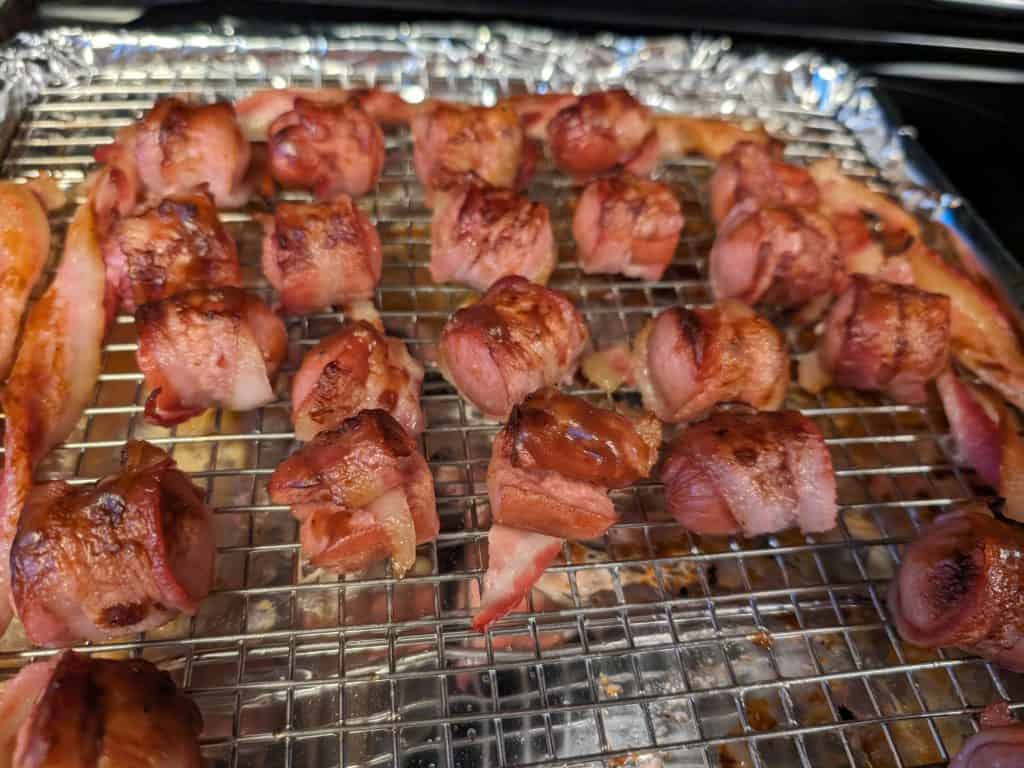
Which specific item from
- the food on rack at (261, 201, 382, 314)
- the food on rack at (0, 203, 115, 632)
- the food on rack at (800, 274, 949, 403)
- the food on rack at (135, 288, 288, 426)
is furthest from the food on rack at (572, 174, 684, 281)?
the food on rack at (0, 203, 115, 632)

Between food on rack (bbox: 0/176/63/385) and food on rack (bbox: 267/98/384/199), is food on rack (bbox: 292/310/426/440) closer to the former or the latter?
food on rack (bbox: 267/98/384/199)

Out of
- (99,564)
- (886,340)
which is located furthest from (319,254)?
(886,340)

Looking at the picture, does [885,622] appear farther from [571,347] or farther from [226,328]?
[226,328]

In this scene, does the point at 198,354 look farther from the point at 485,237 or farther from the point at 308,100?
the point at 308,100

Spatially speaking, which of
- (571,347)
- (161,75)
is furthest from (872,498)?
(161,75)

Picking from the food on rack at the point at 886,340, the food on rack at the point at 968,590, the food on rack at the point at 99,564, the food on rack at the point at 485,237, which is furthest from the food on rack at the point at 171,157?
the food on rack at the point at 968,590

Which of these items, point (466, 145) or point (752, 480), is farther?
point (466, 145)
